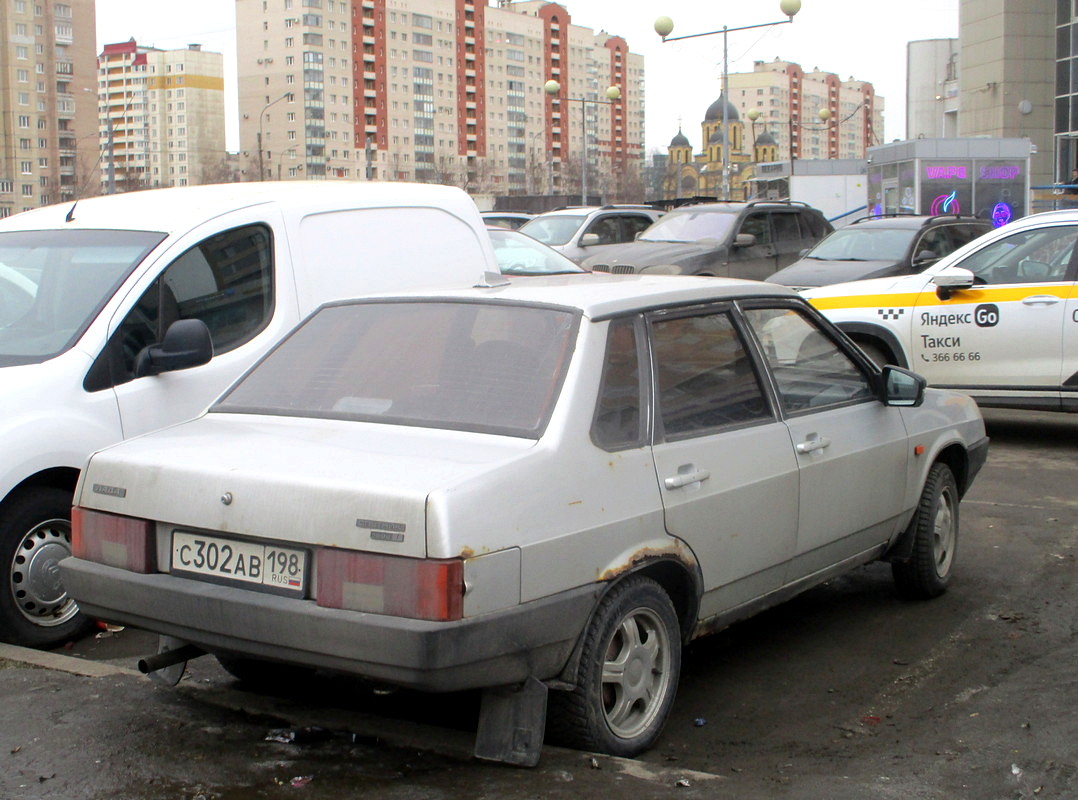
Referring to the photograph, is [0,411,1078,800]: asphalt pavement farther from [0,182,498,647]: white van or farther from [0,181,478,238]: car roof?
[0,181,478,238]: car roof

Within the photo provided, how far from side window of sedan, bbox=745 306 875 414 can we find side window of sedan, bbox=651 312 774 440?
6.9 inches

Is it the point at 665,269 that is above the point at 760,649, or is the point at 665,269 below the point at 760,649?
above

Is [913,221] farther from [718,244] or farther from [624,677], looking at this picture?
[624,677]

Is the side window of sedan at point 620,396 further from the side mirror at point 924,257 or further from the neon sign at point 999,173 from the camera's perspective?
the neon sign at point 999,173

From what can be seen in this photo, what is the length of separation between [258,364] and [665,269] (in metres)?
12.5

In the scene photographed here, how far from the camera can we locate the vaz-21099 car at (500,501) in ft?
11.7

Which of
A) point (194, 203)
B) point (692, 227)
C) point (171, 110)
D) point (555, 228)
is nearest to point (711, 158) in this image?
point (171, 110)

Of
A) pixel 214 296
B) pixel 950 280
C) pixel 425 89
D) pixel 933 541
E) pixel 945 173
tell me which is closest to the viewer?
pixel 933 541

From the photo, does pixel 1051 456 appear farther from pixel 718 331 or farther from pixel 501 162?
pixel 501 162

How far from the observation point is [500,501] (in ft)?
11.8

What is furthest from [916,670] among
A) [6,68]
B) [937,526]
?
[6,68]

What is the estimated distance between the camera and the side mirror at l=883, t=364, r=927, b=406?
5602 mm

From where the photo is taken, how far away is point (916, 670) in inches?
204

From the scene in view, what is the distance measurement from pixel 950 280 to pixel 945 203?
21367 millimetres
